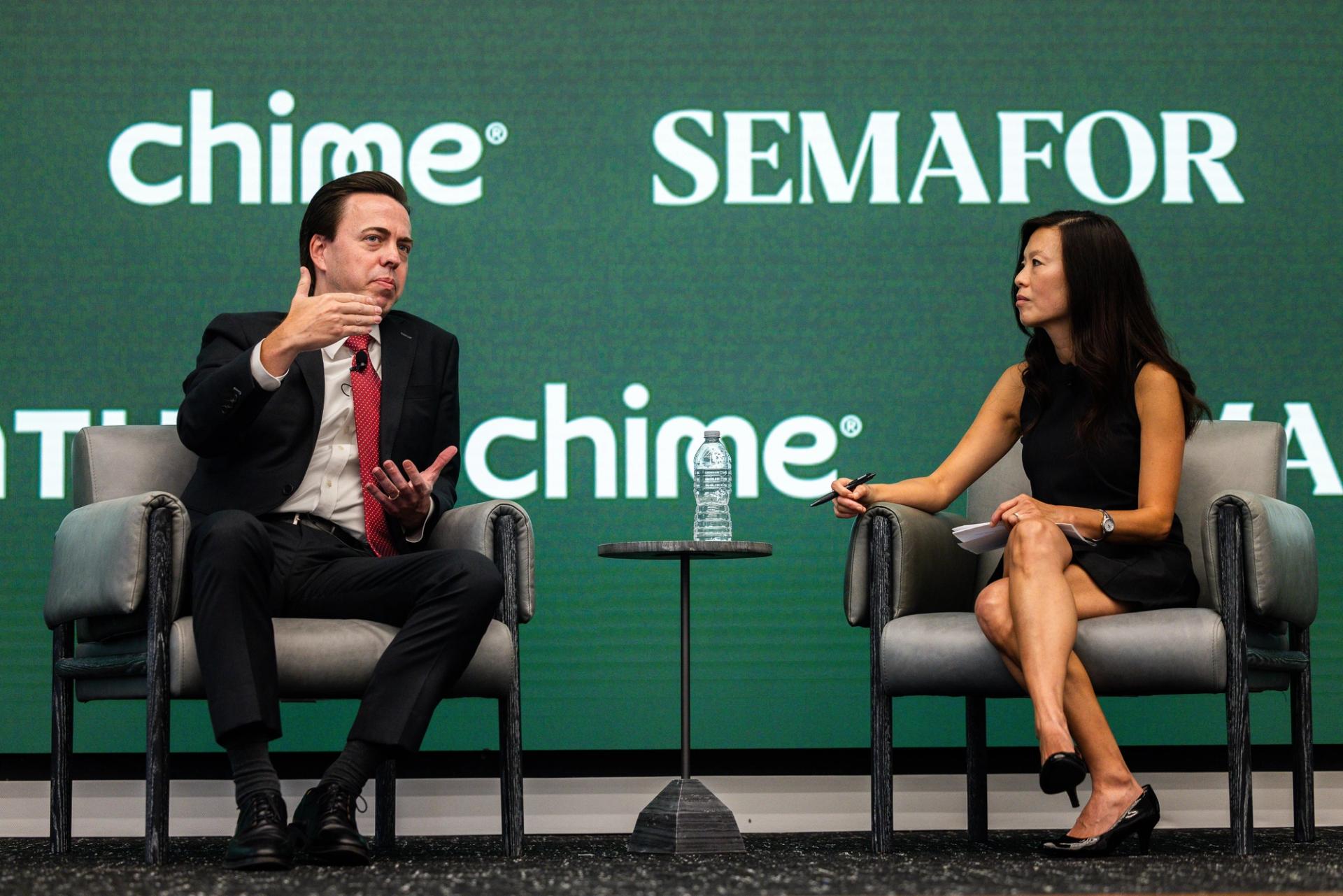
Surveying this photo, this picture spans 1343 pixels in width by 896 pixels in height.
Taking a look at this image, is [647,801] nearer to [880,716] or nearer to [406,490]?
[880,716]

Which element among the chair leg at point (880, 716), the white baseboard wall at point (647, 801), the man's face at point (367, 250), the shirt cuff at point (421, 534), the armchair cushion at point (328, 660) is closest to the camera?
the armchair cushion at point (328, 660)

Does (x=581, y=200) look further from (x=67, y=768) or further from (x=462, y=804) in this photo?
(x=67, y=768)

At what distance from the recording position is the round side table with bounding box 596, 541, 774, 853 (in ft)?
8.66

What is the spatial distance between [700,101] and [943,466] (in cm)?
126

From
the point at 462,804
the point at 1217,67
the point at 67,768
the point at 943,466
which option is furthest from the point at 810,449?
the point at 67,768

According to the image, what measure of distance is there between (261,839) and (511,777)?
49 centimetres

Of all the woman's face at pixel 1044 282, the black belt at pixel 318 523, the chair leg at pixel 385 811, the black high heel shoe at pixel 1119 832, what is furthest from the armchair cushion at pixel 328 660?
the woman's face at pixel 1044 282

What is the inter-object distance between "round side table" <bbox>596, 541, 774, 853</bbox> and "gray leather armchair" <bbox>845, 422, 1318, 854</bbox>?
0.26 m

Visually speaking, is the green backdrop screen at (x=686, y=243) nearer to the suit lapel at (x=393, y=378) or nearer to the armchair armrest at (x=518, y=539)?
the suit lapel at (x=393, y=378)

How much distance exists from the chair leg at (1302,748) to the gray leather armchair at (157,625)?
1.52 metres

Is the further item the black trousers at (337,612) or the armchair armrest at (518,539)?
the armchair armrest at (518,539)

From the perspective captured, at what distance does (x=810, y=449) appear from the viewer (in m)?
3.58

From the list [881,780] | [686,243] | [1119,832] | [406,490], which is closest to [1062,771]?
[1119,832]

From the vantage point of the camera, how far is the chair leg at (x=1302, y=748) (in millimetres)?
2818
